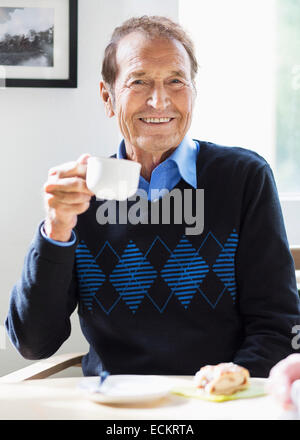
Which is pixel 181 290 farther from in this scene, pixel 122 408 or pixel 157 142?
pixel 122 408

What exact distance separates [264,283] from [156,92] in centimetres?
51

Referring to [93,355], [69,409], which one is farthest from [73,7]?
[69,409]

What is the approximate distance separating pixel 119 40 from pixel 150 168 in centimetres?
32

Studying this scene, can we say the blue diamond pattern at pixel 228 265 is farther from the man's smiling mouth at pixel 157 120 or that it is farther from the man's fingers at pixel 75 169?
the man's fingers at pixel 75 169

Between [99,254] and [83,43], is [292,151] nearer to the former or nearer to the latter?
[83,43]

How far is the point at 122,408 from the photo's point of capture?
854mm

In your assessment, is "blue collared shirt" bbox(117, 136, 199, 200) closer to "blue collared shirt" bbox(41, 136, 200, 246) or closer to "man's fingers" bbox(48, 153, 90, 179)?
"blue collared shirt" bbox(41, 136, 200, 246)

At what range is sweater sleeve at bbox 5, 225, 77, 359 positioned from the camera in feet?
3.92

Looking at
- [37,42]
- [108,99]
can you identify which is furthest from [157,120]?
[37,42]

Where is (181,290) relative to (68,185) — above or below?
below

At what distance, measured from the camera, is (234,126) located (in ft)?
7.88

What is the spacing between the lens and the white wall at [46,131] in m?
2.17

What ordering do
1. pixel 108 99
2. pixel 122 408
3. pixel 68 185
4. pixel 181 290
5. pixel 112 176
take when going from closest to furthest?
pixel 122 408 → pixel 112 176 → pixel 68 185 → pixel 181 290 → pixel 108 99

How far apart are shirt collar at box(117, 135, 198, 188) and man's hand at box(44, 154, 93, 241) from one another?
15.1 inches
